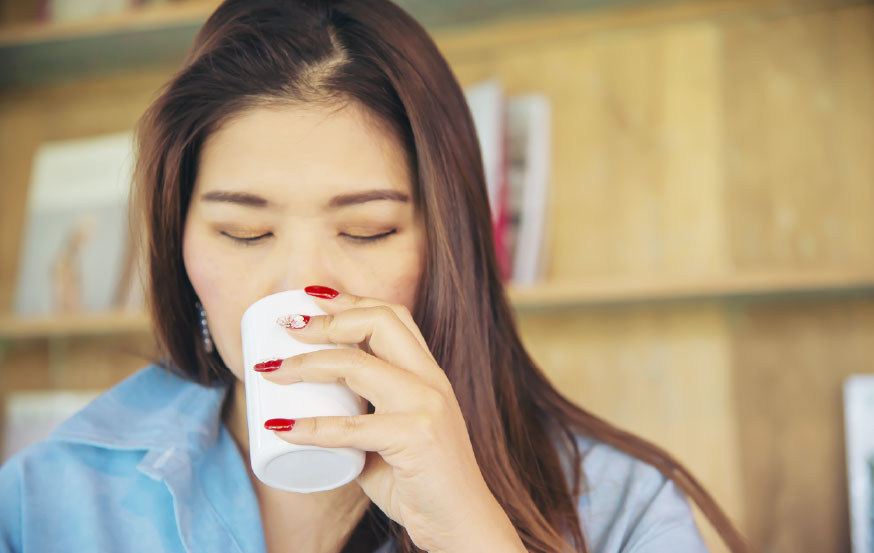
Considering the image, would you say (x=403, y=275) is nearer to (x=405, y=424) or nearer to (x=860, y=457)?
(x=405, y=424)

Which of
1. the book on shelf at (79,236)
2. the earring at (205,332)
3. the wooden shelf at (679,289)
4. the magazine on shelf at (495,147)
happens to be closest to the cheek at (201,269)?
the earring at (205,332)

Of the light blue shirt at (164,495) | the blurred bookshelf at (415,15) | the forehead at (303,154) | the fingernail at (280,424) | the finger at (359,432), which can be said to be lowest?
the light blue shirt at (164,495)

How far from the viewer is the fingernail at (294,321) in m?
0.82

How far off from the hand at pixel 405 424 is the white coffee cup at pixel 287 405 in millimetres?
12

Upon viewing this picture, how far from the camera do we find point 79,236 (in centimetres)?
197

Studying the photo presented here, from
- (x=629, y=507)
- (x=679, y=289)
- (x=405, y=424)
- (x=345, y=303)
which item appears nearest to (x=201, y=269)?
(x=345, y=303)

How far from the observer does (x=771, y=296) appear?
1663 mm

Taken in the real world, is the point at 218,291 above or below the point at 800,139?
below

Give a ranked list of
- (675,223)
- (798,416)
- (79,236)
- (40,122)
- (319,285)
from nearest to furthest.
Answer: (319,285), (798,416), (675,223), (79,236), (40,122)

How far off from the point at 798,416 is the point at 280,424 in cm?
128

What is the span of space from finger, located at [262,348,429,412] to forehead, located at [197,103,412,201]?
0.78ft

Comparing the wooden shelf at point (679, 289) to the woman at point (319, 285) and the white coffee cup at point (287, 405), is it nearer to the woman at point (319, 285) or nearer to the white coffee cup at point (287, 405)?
the woman at point (319, 285)

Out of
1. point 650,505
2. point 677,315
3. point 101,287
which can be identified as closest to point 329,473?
point 650,505

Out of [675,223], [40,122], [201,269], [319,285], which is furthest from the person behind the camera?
[40,122]
